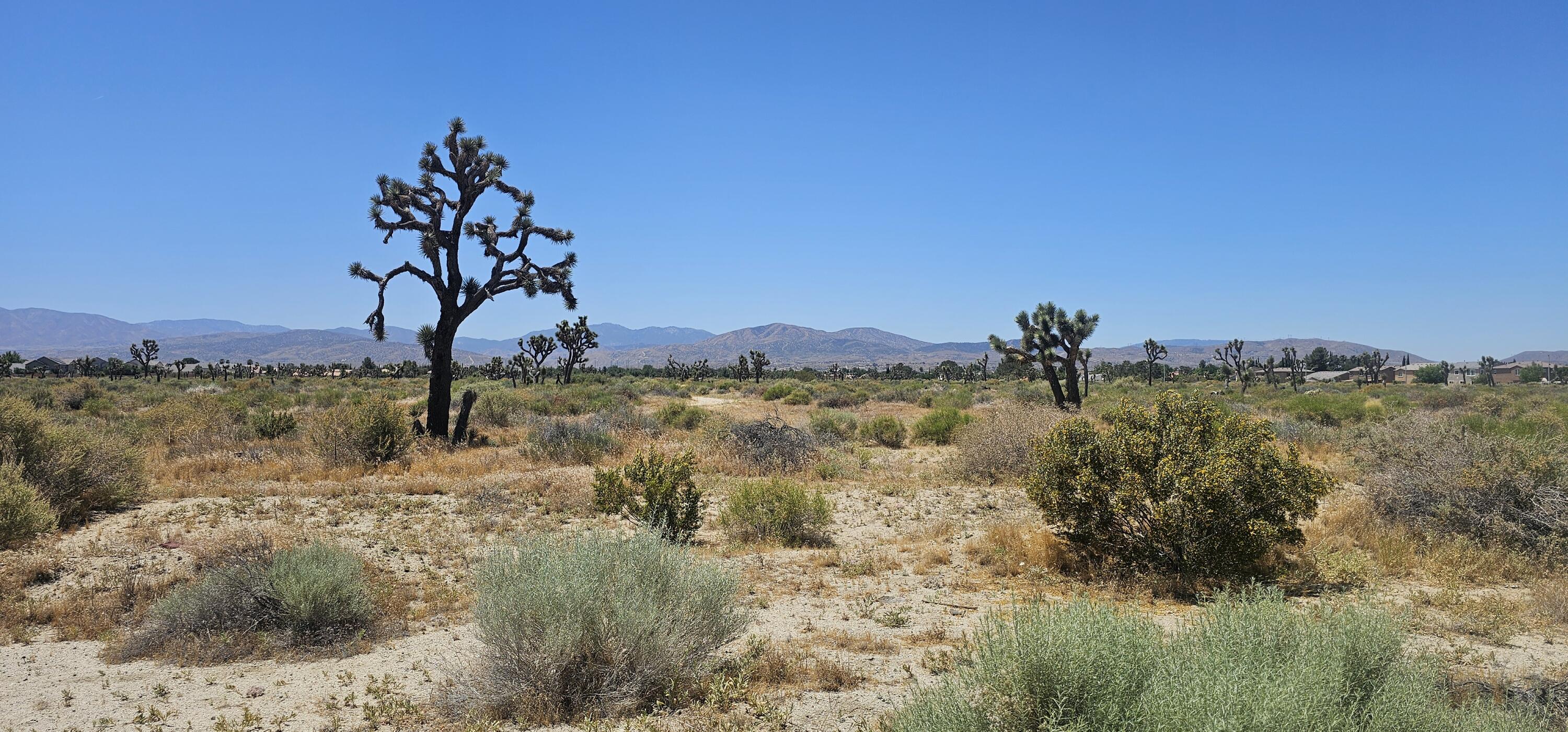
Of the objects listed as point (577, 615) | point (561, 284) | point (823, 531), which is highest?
point (561, 284)

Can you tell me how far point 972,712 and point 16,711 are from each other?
595 cm

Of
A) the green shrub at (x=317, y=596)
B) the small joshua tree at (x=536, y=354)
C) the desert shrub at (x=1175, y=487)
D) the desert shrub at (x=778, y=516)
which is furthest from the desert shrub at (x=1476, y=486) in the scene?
the small joshua tree at (x=536, y=354)

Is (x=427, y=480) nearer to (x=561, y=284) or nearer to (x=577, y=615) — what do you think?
(x=561, y=284)

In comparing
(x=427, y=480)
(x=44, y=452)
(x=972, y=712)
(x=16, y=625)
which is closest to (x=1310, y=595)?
(x=972, y=712)

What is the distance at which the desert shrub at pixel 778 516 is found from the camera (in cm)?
1002

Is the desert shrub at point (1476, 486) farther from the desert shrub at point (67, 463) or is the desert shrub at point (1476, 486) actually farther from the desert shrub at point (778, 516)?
the desert shrub at point (67, 463)

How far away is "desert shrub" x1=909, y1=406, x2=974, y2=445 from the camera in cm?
2052

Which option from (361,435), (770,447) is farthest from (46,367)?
(770,447)

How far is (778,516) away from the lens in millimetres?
10125

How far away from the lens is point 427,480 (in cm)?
1262

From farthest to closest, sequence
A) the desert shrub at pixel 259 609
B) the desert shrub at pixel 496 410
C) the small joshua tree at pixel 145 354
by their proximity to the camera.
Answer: the small joshua tree at pixel 145 354 → the desert shrub at pixel 496 410 → the desert shrub at pixel 259 609

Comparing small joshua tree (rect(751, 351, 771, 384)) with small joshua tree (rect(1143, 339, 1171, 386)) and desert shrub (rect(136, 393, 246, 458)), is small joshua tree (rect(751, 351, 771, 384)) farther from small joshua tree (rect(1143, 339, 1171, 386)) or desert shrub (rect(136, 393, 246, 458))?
desert shrub (rect(136, 393, 246, 458))

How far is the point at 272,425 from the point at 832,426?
46.0 feet

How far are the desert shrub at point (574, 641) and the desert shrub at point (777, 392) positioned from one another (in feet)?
109
